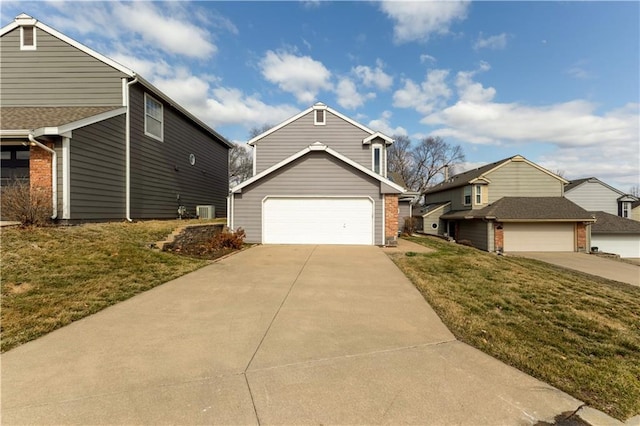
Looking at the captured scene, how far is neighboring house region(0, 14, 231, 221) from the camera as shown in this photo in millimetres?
8820

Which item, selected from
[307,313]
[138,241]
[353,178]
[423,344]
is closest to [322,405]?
[423,344]

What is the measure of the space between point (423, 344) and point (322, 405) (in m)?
1.62

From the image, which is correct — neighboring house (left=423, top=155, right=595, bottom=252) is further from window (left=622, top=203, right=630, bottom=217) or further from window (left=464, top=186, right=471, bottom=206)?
window (left=622, top=203, right=630, bottom=217)

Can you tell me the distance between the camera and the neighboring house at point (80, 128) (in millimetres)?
8820

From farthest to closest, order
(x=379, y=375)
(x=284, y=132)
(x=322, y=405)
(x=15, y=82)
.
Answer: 1. (x=284, y=132)
2. (x=15, y=82)
3. (x=379, y=375)
4. (x=322, y=405)

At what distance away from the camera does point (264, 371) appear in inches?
116

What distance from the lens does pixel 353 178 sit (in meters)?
12.9

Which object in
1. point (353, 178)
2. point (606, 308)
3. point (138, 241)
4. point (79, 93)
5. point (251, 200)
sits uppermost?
point (79, 93)

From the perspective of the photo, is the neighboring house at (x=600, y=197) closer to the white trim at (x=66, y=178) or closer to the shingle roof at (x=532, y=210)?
the shingle roof at (x=532, y=210)

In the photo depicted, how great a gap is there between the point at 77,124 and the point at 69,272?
5470 millimetres

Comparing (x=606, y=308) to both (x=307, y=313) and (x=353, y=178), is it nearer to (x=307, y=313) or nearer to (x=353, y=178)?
(x=307, y=313)

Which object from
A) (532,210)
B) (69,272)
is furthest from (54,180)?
(532,210)

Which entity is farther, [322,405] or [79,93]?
[79,93]

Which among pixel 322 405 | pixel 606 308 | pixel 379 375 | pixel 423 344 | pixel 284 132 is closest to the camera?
pixel 322 405
